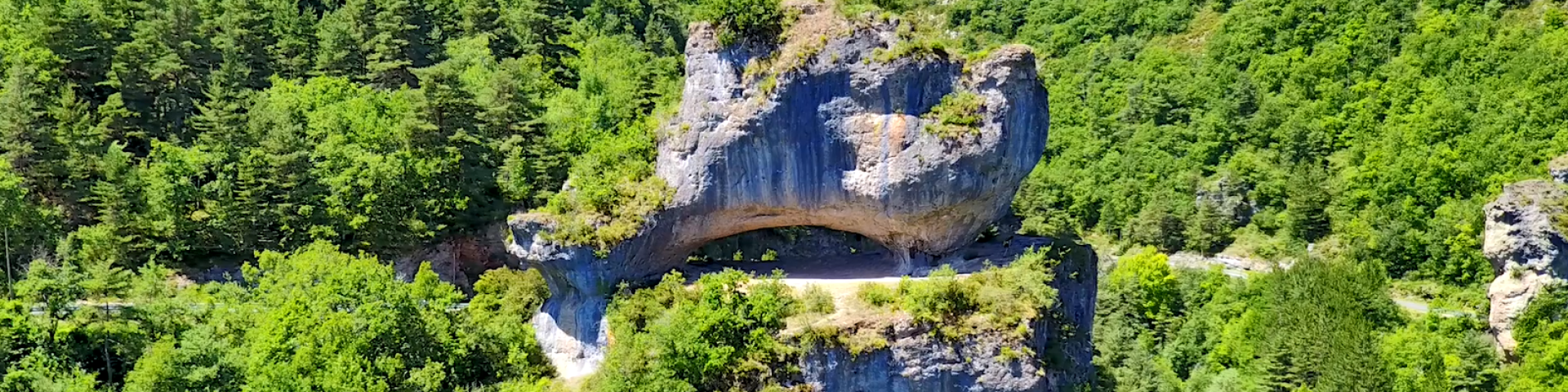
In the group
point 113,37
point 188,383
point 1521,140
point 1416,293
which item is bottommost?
point 1416,293

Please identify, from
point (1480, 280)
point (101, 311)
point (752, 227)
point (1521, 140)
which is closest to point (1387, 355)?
point (1480, 280)

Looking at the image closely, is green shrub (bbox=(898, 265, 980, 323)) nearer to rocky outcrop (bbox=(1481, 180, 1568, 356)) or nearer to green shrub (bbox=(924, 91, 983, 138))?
green shrub (bbox=(924, 91, 983, 138))

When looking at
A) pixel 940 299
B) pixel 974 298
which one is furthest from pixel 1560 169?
pixel 940 299

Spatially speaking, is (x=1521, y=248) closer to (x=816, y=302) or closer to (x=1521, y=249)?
(x=1521, y=249)

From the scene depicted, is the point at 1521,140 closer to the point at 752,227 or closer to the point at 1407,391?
the point at 1407,391

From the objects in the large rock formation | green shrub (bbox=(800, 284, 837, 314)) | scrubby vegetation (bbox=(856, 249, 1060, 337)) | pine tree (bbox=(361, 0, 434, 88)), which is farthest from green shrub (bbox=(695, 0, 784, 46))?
pine tree (bbox=(361, 0, 434, 88))

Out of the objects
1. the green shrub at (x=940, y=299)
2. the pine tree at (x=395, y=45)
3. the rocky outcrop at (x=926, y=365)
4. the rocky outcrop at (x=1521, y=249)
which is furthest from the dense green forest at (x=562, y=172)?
the green shrub at (x=940, y=299)
